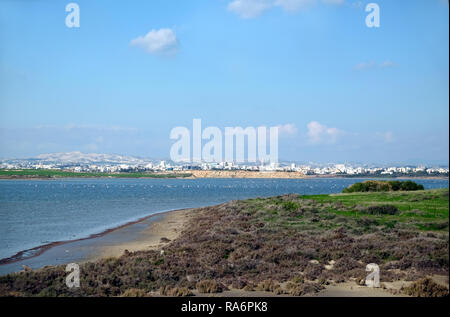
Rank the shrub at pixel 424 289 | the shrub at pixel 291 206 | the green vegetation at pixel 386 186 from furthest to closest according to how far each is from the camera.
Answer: the green vegetation at pixel 386 186, the shrub at pixel 291 206, the shrub at pixel 424 289

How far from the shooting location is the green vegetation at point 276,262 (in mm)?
10781

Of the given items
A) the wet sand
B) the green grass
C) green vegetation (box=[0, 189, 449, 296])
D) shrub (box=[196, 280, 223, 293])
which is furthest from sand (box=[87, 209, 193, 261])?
shrub (box=[196, 280, 223, 293])

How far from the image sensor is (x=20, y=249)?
832 inches

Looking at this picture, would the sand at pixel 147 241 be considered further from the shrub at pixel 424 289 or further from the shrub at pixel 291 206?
the shrub at pixel 424 289

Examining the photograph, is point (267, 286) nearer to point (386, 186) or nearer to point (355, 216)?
point (355, 216)

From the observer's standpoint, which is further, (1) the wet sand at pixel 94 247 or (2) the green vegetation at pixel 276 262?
(1) the wet sand at pixel 94 247

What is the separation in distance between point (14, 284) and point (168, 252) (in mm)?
5695

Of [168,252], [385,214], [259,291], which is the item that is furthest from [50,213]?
[259,291]

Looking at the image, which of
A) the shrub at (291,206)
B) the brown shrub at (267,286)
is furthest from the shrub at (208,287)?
the shrub at (291,206)

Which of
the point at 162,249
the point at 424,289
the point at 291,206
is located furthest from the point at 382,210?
the point at 424,289

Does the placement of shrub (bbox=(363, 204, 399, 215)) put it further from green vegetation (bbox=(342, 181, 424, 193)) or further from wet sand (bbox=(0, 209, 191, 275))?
green vegetation (bbox=(342, 181, 424, 193))

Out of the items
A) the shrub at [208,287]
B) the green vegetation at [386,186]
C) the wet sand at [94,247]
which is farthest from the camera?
the green vegetation at [386,186]
